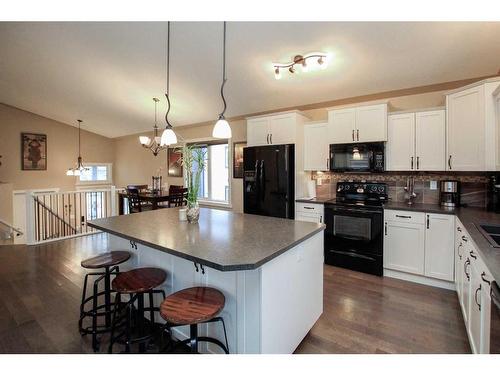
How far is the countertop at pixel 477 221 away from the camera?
4.44ft

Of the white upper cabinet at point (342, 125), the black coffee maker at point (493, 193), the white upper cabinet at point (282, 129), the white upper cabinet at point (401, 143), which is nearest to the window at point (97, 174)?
the white upper cabinet at point (282, 129)

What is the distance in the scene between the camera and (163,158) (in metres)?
6.73

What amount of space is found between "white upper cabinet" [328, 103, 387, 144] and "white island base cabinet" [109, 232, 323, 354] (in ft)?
6.28

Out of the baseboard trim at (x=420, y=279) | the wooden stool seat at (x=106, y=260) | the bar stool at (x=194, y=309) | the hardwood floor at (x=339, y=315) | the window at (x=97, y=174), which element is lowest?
the hardwood floor at (x=339, y=315)

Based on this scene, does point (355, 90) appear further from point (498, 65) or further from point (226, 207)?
point (226, 207)

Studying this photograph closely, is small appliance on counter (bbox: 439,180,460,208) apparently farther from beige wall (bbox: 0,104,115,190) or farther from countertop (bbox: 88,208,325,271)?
beige wall (bbox: 0,104,115,190)

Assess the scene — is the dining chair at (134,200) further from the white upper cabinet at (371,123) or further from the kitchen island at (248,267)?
the white upper cabinet at (371,123)

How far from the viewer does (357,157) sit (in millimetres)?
3484

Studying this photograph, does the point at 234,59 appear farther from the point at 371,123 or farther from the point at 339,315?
the point at 339,315

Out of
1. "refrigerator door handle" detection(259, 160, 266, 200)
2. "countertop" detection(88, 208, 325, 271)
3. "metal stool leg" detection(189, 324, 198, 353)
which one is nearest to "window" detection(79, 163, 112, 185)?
"refrigerator door handle" detection(259, 160, 266, 200)

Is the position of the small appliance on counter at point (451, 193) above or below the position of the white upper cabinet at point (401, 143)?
below

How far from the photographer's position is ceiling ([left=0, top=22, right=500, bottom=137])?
8.04ft

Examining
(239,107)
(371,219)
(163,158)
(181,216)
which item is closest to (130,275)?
(181,216)

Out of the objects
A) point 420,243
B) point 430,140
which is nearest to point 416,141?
point 430,140
